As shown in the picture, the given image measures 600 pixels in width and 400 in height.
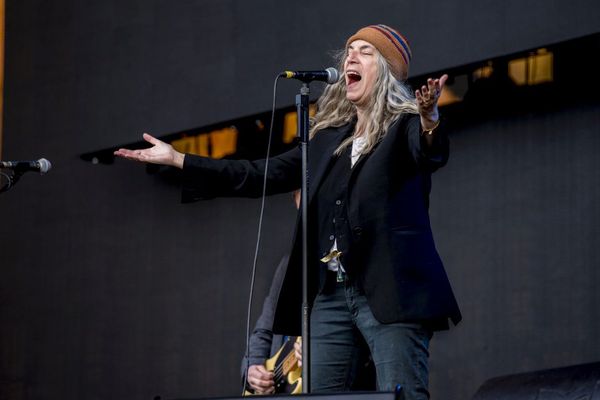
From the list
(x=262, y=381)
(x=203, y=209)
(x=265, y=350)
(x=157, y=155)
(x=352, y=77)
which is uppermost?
(x=352, y=77)

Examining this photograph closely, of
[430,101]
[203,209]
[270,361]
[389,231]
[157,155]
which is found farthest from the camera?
[203,209]

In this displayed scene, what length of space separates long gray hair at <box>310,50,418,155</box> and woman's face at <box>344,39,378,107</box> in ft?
0.04

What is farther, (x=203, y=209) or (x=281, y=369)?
(x=203, y=209)

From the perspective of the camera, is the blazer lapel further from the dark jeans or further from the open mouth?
the dark jeans

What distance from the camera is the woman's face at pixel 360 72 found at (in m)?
2.62

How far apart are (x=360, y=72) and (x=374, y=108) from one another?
4.5 inches

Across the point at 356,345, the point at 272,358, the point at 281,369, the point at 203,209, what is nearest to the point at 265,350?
the point at 272,358

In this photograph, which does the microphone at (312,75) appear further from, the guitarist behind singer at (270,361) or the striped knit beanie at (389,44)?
the guitarist behind singer at (270,361)

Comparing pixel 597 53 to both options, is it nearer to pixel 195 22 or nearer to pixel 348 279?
pixel 348 279

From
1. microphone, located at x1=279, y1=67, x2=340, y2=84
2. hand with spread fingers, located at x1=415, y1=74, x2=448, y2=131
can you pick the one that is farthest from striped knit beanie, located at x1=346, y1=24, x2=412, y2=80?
hand with spread fingers, located at x1=415, y1=74, x2=448, y2=131

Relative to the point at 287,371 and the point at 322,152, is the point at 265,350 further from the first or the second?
the point at 322,152

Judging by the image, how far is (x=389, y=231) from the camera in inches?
95.7

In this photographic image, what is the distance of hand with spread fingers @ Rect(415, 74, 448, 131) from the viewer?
2141mm

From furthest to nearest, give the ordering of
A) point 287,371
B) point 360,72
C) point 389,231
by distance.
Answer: point 287,371 < point 360,72 < point 389,231
